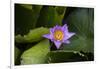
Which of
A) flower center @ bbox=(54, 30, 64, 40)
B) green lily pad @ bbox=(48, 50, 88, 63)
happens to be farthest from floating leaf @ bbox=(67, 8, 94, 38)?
green lily pad @ bbox=(48, 50, 88, 63)

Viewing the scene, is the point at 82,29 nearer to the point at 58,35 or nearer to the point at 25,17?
the point at 58,35

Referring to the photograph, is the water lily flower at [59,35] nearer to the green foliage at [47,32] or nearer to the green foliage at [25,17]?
the green foliage at [47,32]

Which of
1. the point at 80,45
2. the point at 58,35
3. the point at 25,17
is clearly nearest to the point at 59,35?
the point at 58,35

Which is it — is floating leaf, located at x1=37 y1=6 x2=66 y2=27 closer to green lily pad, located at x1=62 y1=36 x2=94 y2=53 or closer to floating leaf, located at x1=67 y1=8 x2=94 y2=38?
floating leaf, located at x1=67 y1=8 x2=94 y2=38
